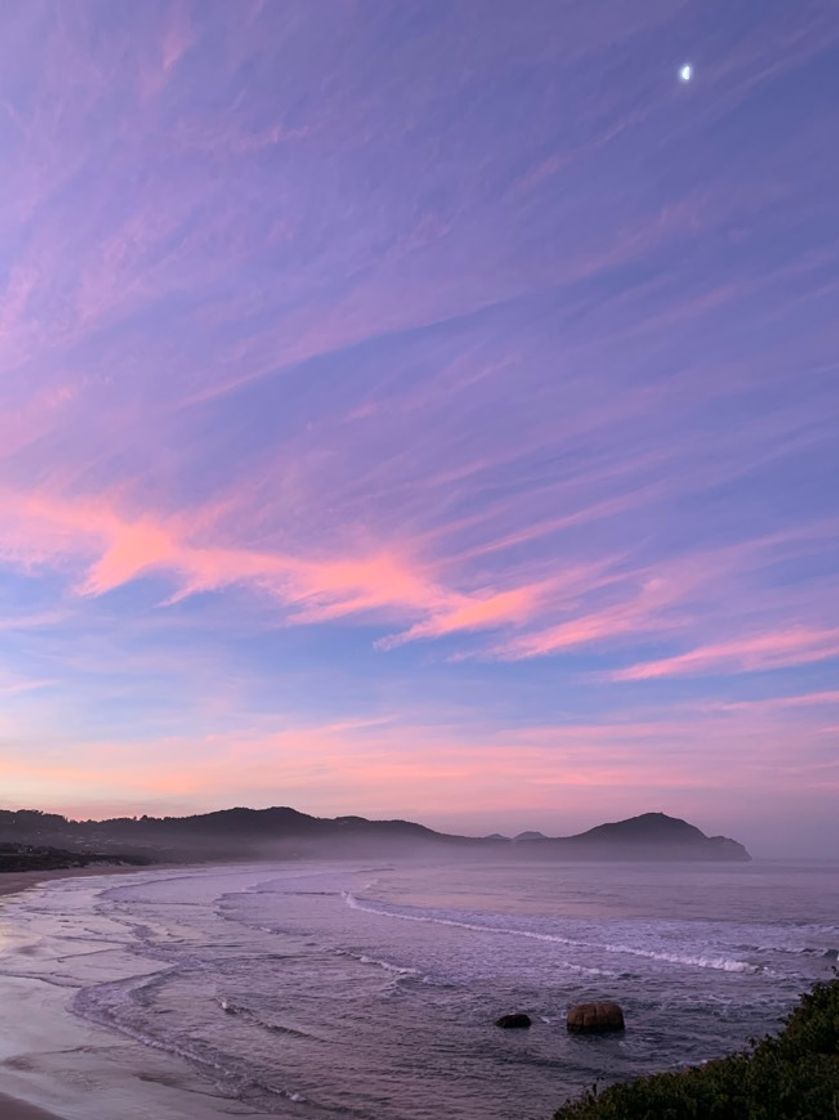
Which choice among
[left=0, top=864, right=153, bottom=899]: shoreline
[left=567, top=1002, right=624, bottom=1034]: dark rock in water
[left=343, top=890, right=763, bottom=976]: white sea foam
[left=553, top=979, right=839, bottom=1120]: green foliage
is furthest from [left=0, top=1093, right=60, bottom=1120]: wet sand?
[left=0, top=864, right=153, bottom=899]: shoreline

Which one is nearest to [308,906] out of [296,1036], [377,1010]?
[377,1010]

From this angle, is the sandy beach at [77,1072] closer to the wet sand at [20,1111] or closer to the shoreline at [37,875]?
the wet sand at [20,1111]

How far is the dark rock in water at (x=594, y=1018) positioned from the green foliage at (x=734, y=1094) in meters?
11.2

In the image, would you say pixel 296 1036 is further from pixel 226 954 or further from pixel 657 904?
pixel 657 904

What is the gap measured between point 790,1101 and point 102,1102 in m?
10.8

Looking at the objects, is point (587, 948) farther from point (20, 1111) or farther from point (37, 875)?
point (37, 875)

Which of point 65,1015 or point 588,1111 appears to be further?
point 65,1015

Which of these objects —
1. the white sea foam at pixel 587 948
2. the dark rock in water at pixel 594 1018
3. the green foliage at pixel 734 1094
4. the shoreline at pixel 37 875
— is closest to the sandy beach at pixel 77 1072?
the green foliage at pixel 734 1094

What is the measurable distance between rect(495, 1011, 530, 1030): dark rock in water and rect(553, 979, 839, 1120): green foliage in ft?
39.2

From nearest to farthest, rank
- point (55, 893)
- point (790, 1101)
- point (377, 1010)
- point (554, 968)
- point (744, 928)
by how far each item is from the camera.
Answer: point (790, 1101) < point (377, 1010) < point (554, 968) < point (744, 928) < point (55, 893)

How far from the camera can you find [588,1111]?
962 centimetres

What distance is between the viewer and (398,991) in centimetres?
2708

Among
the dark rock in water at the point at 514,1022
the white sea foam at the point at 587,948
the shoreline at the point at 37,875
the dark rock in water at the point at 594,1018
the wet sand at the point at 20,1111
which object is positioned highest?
the wet sand at the point at 20,1111

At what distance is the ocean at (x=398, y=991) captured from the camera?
16.4m
